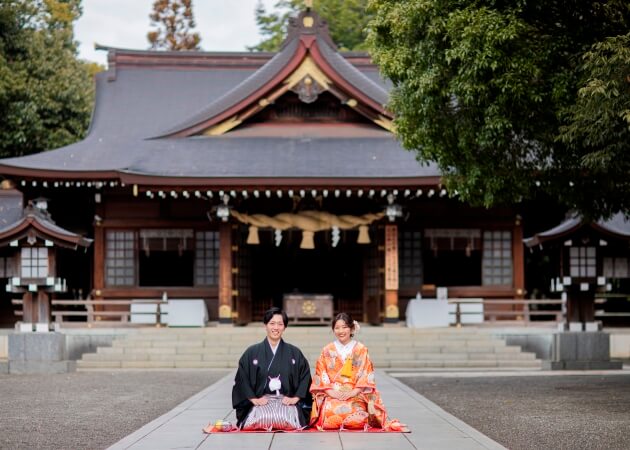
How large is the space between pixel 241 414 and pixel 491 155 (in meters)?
7.04

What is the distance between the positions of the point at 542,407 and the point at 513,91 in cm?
442

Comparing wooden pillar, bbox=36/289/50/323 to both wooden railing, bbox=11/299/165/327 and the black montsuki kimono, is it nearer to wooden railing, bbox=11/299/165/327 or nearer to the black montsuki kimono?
wooden railing, bbox=11/299/165/327

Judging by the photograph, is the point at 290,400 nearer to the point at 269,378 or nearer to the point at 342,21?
the point at 269,378

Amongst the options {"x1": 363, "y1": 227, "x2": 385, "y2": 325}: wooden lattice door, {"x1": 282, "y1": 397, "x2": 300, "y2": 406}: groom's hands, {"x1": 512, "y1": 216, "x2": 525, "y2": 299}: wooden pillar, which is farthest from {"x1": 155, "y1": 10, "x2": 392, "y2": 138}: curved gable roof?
{"x1": 282, "y1": 397, "x2": 300, "y2": 406}: groom's hands

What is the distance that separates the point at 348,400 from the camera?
35.1ft

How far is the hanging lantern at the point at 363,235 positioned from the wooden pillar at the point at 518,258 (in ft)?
13.0

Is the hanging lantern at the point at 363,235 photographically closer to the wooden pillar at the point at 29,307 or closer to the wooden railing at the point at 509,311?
the wooden railing at the point at 509,311

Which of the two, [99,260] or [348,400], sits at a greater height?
[99,260]

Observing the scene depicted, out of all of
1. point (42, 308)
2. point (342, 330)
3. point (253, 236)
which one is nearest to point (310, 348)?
point (253, 236)

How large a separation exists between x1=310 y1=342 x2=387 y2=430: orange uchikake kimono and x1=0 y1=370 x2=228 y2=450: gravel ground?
230cm

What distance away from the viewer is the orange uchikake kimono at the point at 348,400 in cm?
1067

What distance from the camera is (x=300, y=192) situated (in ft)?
81.5

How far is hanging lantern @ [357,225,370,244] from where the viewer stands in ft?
84.1

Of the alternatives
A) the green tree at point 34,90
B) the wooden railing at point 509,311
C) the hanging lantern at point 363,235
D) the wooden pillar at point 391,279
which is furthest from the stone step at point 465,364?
the green tree at point 34,90
